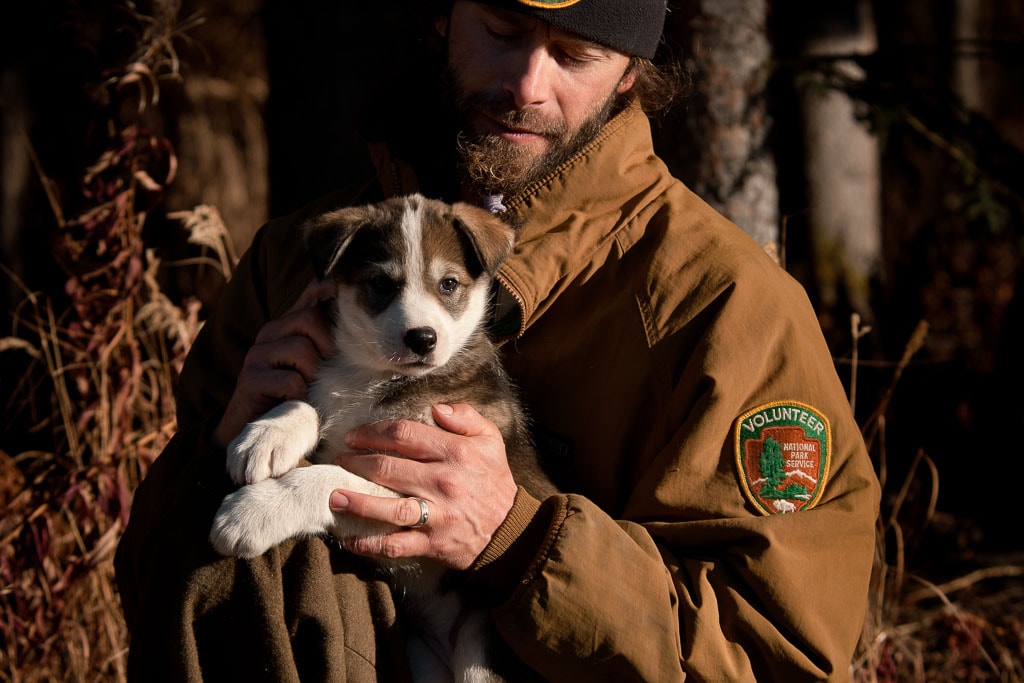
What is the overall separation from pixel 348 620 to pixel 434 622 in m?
0.37

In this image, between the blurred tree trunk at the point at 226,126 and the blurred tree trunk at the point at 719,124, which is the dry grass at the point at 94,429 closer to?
the blurred tree trunk at the point at 719,124

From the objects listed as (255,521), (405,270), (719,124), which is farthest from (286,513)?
(719,124)

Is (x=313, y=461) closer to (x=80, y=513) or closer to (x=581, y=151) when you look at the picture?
(x=581, y=151)

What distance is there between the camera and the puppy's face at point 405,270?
127 inches

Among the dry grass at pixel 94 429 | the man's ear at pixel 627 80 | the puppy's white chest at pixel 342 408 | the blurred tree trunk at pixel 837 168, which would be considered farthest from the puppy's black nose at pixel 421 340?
the blurred tree trunk at pixel 837 168

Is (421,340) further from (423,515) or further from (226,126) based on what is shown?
(226,126)

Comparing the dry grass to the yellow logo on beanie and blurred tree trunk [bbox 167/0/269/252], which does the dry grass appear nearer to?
the yellow logo on beanie

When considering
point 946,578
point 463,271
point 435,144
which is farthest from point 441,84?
point 946,578

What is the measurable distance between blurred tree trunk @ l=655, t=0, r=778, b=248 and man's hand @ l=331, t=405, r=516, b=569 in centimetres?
235

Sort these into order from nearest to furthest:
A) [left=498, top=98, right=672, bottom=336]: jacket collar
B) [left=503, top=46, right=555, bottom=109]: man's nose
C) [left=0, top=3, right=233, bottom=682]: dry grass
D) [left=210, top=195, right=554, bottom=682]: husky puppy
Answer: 1. [left=210, top=195, right=554, bottom=682]: husky puppy
2. [left=498, top=98, right=672, bottom=336]: jacket collar
3. [left=503, top=46, right=555, bottom=109]: man's nose
4. [left=0, top=3, right=233, bottom=682]: dry grass

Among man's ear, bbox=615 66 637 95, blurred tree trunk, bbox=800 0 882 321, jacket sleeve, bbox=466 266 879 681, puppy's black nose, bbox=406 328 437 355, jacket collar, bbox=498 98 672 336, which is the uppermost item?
man's ear, bbox=615 66 637 95

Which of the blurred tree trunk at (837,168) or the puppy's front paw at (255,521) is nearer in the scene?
the puppy's front paw at (255,521)

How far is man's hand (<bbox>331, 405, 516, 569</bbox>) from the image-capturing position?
2820 millimetres

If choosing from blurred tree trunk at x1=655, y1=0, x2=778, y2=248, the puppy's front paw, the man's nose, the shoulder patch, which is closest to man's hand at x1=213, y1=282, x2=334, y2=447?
the puppy's front paw
